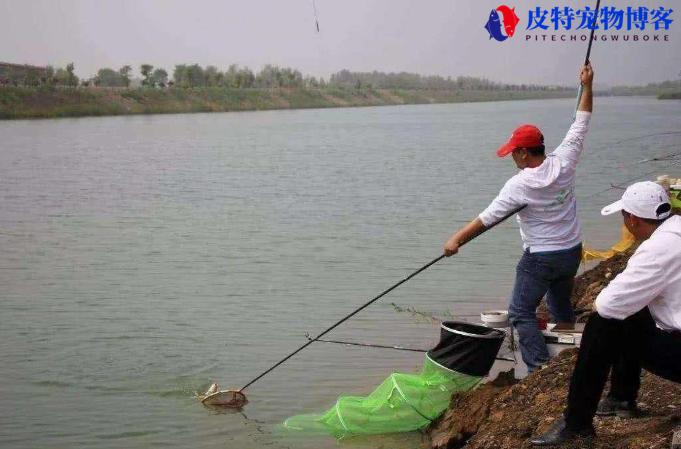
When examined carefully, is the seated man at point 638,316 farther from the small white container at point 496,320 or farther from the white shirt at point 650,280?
the small white container at point 496,320

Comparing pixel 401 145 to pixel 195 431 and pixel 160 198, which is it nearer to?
pixel 160 198

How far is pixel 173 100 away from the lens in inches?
3302

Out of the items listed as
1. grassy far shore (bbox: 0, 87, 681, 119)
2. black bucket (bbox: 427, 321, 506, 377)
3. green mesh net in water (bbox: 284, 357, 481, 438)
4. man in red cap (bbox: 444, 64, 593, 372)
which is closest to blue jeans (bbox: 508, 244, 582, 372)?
man in red cap (bbox: 444, 64, 593, 372)

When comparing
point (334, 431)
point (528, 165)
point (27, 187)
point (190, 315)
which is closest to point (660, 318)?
point (528, 165)

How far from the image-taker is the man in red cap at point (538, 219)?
5.21 m

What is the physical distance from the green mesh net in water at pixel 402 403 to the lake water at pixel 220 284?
10cm

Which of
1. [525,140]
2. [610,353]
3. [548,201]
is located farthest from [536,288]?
[610,353]

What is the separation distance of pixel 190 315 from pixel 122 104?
68.4 meters

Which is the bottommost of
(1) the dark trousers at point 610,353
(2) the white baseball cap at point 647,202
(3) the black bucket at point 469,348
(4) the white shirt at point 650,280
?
(3) the black bucket at point 469,348

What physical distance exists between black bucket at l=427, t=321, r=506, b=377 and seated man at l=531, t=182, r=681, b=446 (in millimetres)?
1347

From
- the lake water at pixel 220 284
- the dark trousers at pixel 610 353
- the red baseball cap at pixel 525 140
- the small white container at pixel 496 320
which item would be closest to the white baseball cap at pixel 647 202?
the dark trousers at pixel 610 353

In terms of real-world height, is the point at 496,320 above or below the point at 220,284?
above

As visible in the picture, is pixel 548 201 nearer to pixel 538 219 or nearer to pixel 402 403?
pixel 538 219

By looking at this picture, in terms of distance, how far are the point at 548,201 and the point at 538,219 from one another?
13 cm
